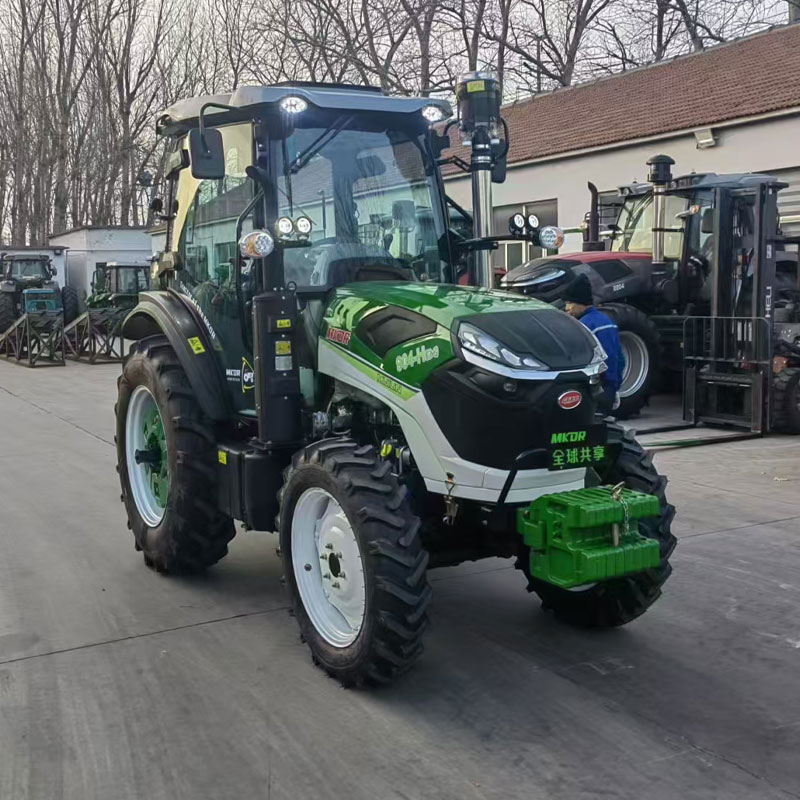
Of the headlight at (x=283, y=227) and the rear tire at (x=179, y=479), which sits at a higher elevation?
the headlight at (x=283, y=227)

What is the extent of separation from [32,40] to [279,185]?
128 feet

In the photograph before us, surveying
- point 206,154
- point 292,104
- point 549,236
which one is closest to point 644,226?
point 549,236

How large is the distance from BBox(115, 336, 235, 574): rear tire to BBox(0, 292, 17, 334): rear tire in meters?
21.9

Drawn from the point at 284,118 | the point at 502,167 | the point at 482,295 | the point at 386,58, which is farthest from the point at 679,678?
the point at 386,58

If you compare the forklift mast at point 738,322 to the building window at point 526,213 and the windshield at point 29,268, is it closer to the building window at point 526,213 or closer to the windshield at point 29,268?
the building window at point 526,213

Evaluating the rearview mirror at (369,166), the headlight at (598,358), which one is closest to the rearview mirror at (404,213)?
the rearview mirror at (369,166)

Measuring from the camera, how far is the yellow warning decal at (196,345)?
17.6 feet

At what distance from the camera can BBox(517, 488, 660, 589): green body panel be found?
3.88 meters

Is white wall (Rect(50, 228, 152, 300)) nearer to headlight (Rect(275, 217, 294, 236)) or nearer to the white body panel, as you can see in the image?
headlight (Rect(275, 217, 294, 236))

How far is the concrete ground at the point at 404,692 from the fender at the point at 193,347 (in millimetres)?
1102

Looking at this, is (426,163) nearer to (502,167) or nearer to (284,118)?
(502,167)

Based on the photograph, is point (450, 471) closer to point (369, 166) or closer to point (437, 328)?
point (437, 328)

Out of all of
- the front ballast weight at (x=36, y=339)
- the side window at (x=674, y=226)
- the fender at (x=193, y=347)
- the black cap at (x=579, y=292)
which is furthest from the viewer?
the front ballast weight at (x=36, y=339)

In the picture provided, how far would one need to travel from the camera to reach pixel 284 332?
4.64 m
